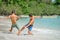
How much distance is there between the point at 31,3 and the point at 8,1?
19.3 feet

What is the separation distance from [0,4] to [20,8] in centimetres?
405

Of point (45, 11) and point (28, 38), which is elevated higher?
point (28, 38)

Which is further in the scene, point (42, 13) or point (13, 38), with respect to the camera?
point (42, 13)

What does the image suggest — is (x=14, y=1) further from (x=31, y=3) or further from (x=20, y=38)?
(x=20, y=38)

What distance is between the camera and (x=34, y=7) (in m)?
55.4

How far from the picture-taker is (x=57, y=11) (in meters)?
56.1

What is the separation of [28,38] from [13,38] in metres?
0.98

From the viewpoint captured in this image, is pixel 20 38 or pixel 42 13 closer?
pixel 20 38

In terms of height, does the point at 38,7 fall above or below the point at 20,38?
below

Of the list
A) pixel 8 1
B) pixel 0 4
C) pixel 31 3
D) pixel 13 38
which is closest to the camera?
pixel 13 38

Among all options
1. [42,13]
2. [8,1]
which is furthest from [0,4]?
[42,13]

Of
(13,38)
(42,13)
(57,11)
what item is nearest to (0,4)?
(42,13)

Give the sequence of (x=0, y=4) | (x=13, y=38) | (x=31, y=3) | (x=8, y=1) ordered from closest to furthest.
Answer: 1. (x=13, y=38)
2. (x=0, y=4)
3. (x=8, y=1)
4. (x=31, y=3)

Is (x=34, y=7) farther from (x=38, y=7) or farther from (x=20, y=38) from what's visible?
(x=20, y=38)
